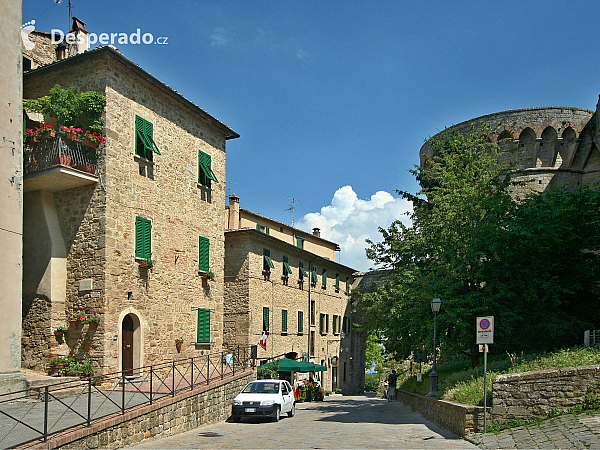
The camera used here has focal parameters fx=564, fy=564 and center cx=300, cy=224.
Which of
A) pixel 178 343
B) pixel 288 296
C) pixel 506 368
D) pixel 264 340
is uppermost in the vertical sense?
pixel 288 296

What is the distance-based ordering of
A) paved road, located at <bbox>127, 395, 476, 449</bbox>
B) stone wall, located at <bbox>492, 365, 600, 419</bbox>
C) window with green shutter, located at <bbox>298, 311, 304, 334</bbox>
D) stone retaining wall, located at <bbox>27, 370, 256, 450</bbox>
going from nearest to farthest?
stone retaining wall, located at <bbox>27, 370, 256, 450</bbox>, stone wall, located at <bbox>492, 365, 600, 419</bbox>, paved road, located at <bbox>127, 395, 476, 449</bbox>, window with green shutter, located at <bbox>298, 311, 304, 334</bbox>

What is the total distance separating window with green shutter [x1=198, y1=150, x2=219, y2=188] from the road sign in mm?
13702

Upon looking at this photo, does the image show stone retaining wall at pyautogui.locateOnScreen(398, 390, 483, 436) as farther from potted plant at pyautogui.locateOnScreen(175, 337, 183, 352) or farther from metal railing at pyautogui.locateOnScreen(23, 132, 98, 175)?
metal railing at pyautogui.locateOnScreen(23, 132, 98, 175)

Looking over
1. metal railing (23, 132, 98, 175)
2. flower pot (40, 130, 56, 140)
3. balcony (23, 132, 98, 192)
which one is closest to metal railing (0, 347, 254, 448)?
balcony (23, 132, 98, 192)

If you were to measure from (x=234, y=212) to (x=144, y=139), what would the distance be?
13227 millimetres

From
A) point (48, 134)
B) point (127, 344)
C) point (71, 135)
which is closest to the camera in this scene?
point (48, 134)

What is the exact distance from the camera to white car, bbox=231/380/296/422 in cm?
1770

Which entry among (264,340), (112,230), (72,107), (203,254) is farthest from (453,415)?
(264,340)

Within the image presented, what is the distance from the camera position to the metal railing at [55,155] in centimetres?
1734

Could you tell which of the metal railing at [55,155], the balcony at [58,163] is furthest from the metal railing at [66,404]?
the metal railing at [55,155]

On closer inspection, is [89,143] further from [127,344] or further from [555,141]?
[555,141]

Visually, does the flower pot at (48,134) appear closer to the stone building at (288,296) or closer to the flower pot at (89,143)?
the flower pot at (89,143)

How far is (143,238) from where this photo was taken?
19469 mm

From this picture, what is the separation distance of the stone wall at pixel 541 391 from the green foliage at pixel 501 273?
6293 mm
